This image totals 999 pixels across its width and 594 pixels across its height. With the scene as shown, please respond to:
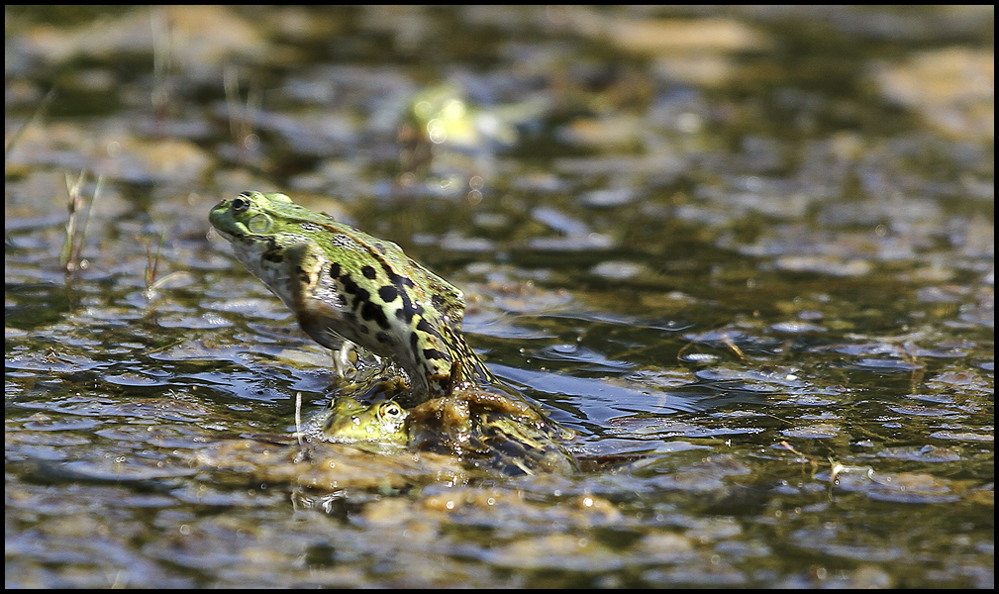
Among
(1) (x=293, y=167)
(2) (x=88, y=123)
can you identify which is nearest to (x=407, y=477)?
(1) (x=293, y=167)

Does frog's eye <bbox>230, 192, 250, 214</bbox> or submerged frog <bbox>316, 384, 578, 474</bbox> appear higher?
frog's eye <bbox>230, 192, 250, 214</bbox>

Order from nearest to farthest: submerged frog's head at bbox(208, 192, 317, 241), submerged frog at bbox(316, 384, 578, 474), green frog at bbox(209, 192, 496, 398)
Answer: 1. submerged frog at bbox(316, 384, 578, 474)
2. green frog at bbox(209, 192, 496, 398)
3. submerged frog's head at bbox(208, 192, 317, 241)

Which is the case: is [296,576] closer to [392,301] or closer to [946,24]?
[392,301]

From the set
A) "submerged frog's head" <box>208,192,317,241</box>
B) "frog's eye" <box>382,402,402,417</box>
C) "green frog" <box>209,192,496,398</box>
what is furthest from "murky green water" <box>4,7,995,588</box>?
"submerged frog's head" <box>208,192,317,241</box>

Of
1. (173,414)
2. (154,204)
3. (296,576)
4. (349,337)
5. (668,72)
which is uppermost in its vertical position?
(668,72)

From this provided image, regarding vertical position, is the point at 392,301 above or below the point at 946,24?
below

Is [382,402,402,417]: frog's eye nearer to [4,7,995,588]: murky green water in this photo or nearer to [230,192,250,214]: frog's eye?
[4,7,995,588]: murky green water

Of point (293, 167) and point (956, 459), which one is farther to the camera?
point (293, 167)

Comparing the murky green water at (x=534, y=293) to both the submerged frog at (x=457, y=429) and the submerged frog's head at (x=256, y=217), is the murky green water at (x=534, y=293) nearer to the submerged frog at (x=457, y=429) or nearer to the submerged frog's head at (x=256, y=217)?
the submerged frog at (x=457, y=429)
